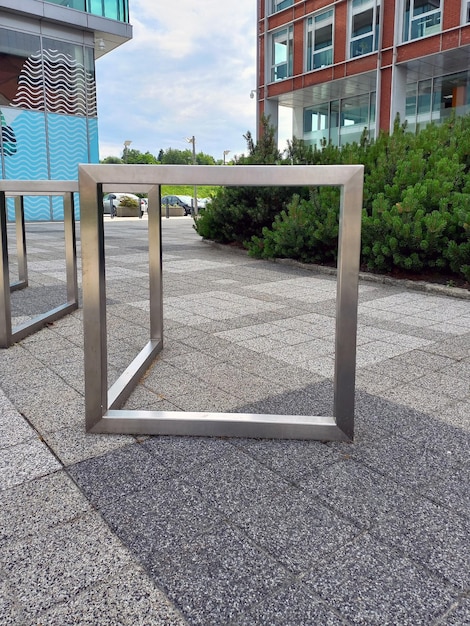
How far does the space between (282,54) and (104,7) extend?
28.2 feet

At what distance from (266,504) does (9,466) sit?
1174 mm

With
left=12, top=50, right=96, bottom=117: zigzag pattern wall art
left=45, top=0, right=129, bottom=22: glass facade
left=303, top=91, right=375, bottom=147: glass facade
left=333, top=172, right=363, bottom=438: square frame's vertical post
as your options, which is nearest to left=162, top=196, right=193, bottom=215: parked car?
left=12, top=50, right=96, bottom=117: zigzag pattern wall art

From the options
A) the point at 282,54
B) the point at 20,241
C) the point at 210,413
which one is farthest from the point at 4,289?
the point at 282,54

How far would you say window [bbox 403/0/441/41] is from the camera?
20.3 meters

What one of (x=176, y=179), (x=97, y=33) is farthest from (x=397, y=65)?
(x=176, y=179)

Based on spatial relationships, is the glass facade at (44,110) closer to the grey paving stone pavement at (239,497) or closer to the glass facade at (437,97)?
the glass facade at (437,97)

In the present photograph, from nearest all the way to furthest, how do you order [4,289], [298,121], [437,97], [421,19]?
[4,289] → [421,19] → [437,97] → [298,121]

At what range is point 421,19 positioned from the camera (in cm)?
2098

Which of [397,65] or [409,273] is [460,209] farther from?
[397,65]

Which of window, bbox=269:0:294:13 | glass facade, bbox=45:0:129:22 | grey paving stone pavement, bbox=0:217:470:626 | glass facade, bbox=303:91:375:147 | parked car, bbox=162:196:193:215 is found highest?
window, bbox=269:0:294:13

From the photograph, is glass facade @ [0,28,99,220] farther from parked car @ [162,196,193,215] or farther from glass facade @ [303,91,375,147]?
parked car @ [162,196,193,215]

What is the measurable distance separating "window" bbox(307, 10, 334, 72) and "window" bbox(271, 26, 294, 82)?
1136 mm

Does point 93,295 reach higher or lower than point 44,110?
lower

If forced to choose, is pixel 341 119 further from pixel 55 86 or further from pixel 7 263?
pixel 7 263
